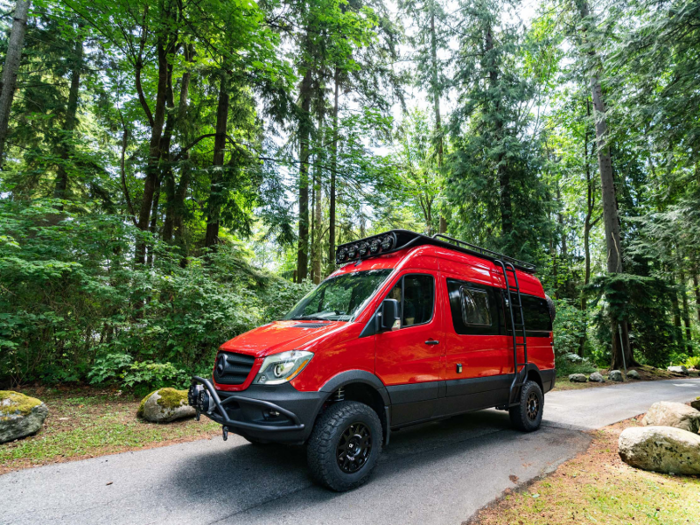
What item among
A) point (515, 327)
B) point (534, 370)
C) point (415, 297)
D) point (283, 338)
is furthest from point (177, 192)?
point (534, 370)

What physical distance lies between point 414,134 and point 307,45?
12.9 meters

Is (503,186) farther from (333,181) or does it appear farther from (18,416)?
(18,416)

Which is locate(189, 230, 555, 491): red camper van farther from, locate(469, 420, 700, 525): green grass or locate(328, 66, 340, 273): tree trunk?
locate(328, 66, 340, 273): tree trunk

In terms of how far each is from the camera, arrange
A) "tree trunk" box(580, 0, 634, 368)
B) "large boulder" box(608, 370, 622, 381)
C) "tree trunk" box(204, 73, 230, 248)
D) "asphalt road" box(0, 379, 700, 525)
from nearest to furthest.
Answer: "asphalt road" box(0, 379, 700, 525) → "tree trunk" box(204, 73, 230, 248) → "large boulder" box(608, 370, 622, 381) → "tree trunk" box(580, 0, 634, 368)

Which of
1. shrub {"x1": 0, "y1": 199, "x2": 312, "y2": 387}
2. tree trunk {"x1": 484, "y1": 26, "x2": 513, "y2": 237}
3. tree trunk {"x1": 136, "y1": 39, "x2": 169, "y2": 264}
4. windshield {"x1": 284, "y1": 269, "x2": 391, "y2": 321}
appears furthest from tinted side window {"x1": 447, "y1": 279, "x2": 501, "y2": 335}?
tree trunk {"x1": 484, "y1": 26, "x2": 513, "y2": 237}

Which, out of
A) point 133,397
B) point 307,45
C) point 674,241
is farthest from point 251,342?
point 674,241

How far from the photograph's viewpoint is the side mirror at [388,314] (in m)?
3.71

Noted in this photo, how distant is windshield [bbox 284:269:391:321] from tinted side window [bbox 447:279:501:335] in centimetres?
117

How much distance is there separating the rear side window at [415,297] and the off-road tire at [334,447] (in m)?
1.11

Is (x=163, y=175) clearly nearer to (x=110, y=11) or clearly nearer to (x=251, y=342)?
(x=110, y=11)

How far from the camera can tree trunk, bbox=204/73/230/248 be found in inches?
410

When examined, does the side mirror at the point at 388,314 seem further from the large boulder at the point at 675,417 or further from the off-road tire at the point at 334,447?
the large boulder at the point at 675,417

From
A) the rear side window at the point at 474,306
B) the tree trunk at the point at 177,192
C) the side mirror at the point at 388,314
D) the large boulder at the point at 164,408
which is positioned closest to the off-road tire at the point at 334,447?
the side mirror at the point at 388,314

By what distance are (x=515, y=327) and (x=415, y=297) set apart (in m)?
2.54
